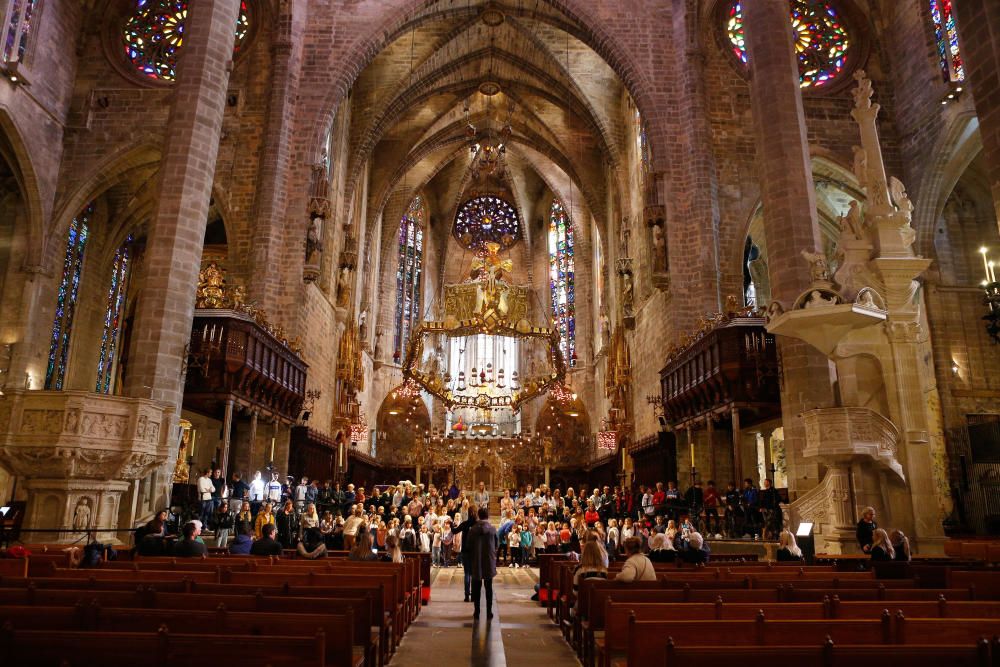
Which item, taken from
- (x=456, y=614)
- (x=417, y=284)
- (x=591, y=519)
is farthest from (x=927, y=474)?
(x=417, y=284)

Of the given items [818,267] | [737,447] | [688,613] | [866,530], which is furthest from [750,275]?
[688,613]

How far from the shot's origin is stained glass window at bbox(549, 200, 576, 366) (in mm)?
35469

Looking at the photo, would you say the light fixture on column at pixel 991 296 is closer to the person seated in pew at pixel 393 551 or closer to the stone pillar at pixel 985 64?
the stone pillar at pixel 985 64

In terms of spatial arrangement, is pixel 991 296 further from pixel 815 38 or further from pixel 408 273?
pixel 408 273

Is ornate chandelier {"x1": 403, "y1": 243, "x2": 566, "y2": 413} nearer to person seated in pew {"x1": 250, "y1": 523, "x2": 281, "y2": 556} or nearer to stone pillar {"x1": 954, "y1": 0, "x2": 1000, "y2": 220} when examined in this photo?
person seated in pew {"x1": 250, "y1": 523, "x2": 281, "y2": 556}

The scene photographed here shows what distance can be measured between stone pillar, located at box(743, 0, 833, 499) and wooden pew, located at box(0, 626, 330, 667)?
10.1 metres

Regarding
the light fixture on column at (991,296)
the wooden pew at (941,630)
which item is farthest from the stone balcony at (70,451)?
the light fixture on column at (991,296)

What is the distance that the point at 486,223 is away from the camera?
38781 mm

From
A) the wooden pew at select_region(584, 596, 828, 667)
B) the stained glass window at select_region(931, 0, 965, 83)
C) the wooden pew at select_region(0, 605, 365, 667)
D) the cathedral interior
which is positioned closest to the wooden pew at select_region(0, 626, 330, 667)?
the wooden pew at select_region(0, 605, 365, 667)

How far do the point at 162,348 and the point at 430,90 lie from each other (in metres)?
19.5

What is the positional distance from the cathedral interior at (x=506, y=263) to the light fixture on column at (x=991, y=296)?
217mm

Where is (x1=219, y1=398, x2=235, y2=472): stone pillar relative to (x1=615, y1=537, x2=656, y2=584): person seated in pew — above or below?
above

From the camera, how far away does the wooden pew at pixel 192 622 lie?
10.3 feet

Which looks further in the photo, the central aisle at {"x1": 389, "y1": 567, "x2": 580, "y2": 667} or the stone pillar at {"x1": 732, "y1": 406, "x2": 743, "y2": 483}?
the stone pillar at {"x1": 732, "y1": 406, "x2": 743, "y2": 483}
